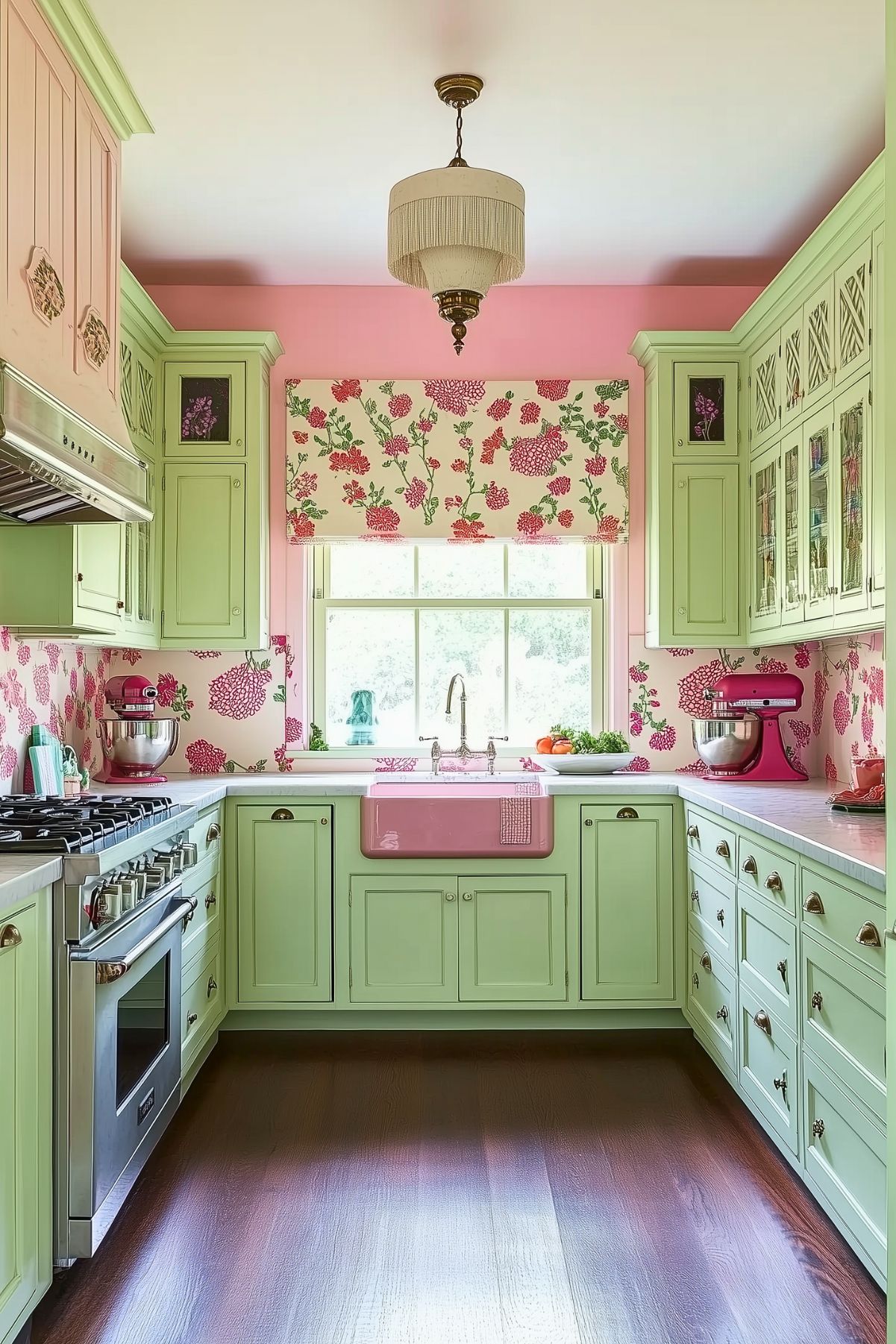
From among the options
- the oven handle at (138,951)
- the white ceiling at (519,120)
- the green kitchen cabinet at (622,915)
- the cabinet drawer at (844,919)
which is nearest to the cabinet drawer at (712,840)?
the green kitchen cabinet at (622,915)

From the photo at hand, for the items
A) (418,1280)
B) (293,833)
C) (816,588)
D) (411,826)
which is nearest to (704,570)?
(816,588)

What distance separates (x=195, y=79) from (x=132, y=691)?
1937 millimetres

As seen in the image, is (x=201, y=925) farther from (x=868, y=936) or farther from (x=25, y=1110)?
(x=868, y=936)

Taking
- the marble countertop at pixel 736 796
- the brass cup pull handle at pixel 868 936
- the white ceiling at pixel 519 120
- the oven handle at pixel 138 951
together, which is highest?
the white ceiling at pixel 519 120

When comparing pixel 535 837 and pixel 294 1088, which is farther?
pixel 535 837

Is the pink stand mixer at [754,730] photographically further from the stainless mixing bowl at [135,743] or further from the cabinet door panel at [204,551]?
the stainless mixing bowl at [135,743]

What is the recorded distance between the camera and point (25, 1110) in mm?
1889

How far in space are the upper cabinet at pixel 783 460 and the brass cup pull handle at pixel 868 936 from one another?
0.95 meters

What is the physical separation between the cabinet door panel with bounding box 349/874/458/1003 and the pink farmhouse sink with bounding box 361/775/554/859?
0.35 ft

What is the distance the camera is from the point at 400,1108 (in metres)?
3.00

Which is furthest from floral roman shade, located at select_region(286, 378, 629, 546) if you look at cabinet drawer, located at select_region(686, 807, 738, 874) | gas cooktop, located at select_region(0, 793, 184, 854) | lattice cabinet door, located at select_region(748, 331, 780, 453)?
gas cooktop, located at select_region(0, 793, 184, 854)

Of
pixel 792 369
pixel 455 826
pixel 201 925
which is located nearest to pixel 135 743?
pixel 201 925

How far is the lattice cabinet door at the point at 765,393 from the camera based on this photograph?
352 centimetres

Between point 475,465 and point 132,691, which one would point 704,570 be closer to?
point 475,465
